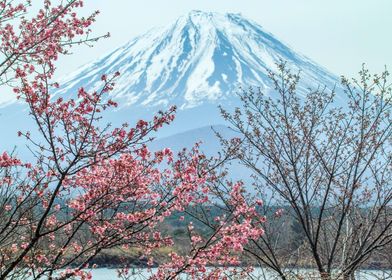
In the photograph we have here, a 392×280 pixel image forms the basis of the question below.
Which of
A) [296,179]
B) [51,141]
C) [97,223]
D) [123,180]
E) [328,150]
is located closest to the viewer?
[51,141]

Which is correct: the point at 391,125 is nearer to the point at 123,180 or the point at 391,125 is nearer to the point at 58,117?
the point at 123,180

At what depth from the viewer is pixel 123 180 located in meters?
6.11

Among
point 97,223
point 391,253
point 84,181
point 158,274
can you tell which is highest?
point 391,253

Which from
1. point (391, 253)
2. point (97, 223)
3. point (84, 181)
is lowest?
point (97, 223)

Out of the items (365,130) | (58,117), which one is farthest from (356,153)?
(58,117)

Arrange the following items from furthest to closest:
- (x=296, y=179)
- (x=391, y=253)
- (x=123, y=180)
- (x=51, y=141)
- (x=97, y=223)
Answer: (x=391, y=253), (x=296, y=179), (x=97, y=223), (x=123, y=180), (x=51, y=141)

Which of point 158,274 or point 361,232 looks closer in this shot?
point 158,274

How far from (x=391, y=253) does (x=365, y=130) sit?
159 inches

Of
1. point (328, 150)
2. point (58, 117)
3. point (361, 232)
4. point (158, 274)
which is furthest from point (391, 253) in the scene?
point (58, 117)

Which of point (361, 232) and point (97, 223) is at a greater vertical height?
point (361, 232)

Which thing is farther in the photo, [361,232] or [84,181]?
[361,232]

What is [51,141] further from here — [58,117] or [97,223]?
[97,223]

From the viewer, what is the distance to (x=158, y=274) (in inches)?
264

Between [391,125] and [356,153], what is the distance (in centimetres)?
74
